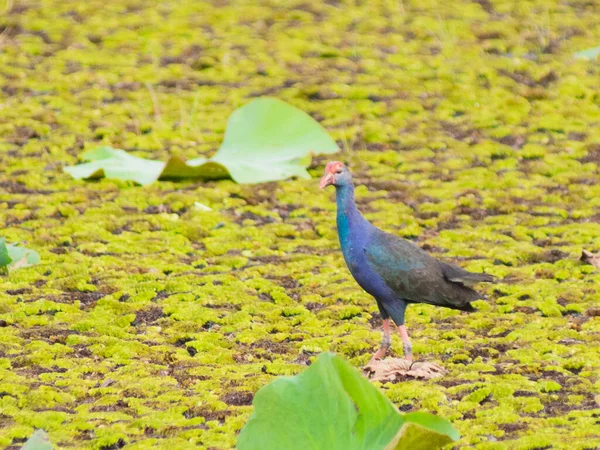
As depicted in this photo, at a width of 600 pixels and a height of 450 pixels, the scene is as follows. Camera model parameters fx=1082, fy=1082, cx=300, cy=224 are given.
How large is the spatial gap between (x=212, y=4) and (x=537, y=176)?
15.1ft

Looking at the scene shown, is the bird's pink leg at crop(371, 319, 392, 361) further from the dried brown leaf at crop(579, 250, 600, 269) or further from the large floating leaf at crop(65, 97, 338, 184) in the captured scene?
the large floating leaf at crop(65, 97, 338, 184)

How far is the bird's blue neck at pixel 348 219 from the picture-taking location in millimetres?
4652

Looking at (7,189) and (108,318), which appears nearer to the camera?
(108,318)

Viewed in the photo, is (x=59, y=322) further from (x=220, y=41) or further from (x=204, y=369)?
(x=220, y=41)

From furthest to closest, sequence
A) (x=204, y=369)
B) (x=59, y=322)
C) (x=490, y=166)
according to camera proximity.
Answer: (x=490, y=166) → (x=59, y=322) → (x=204, y=369)

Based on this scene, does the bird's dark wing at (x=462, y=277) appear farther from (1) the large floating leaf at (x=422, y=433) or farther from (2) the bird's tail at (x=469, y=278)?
(1) the large floating leaf at (x=422, y=433)

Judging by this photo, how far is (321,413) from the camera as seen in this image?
10.4 feet

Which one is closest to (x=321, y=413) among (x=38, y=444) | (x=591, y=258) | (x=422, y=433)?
(x=422, y=433)

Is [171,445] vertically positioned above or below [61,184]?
above

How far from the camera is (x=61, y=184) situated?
6.92 meters

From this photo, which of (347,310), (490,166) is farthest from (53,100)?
(347,310)

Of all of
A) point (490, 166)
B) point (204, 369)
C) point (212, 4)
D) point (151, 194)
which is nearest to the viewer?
point (204, 369)

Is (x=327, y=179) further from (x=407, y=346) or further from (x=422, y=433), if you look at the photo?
(x=422, y=433)

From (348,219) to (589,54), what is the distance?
5037 mm
